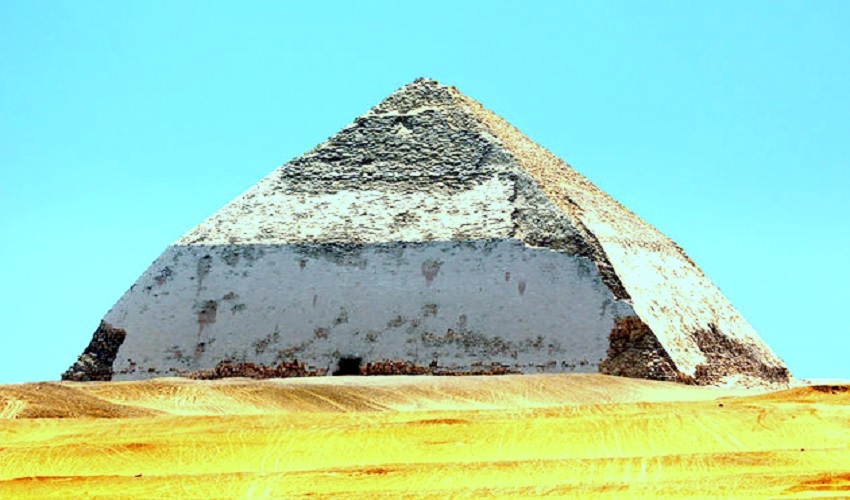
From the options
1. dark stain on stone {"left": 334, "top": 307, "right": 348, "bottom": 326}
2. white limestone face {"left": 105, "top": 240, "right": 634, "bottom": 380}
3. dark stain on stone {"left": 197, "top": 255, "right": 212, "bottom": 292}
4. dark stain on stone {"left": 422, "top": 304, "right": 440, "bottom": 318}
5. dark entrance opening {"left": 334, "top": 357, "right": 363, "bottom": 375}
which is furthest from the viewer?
dark stain on stone {"left": 197, "top": 255, "right": 212, "bottom": 292}

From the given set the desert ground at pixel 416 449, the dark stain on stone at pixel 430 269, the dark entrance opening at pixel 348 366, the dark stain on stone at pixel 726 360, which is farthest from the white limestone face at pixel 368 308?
the desert ground at pixel 416 449

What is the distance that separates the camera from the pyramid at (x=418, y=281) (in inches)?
1298

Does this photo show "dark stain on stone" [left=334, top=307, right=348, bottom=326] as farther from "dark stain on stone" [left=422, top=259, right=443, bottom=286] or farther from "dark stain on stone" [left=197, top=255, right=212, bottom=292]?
"dark stain on stone" [left=197, top=255, right=212, bottom=292]

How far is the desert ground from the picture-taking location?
1294cm

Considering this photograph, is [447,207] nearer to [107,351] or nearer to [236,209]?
[236,209]

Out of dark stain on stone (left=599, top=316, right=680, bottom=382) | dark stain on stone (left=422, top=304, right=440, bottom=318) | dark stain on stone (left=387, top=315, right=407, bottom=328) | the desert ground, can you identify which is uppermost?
dark stain on stone (left=422, top=304, right=440, bottom=318)

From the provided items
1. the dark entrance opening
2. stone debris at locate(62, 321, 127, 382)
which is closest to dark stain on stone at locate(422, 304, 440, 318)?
the dark entrance opening

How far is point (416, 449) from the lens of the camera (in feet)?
53.6

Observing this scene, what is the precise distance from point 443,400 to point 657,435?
10546mm

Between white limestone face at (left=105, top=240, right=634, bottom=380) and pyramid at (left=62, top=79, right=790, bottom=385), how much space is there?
0.04 meters

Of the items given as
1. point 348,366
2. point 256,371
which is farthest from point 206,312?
point 348,366

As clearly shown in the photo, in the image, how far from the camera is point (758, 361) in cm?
3866

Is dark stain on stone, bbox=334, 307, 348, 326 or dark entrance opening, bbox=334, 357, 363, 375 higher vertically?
dark stain on stone, bbox=334, 307, 348, 326

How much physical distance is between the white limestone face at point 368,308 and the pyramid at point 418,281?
0.04m
